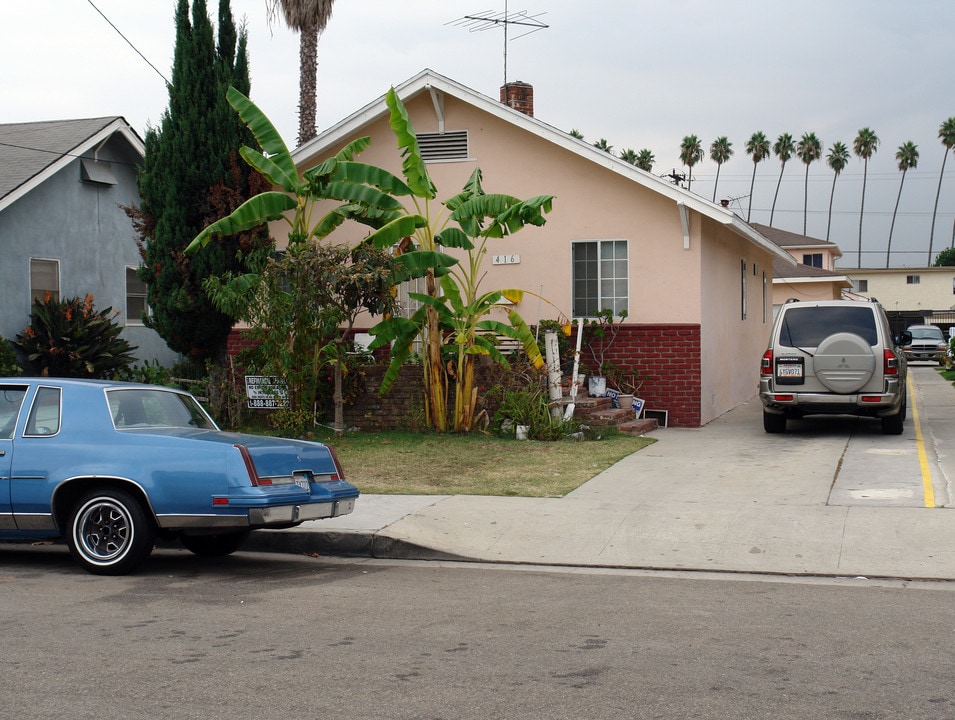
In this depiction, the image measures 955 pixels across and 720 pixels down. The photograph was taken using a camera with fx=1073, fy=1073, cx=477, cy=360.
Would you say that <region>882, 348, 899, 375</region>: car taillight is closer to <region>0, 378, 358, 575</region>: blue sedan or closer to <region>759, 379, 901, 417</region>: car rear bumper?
<region>759, 379, 901, 417</region>: car rear bumper

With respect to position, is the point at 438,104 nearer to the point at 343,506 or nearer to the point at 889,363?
the point at 889,363

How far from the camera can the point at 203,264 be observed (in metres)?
18.0

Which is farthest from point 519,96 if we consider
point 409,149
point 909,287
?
point 909,287

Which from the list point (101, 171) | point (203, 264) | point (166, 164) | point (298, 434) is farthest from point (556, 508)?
point (101, 171)

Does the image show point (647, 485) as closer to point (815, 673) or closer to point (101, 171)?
point (815, 673)

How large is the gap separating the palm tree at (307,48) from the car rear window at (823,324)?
13431 millimetres

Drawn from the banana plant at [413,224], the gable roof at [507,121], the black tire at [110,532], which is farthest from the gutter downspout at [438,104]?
the black tire at [110,532]

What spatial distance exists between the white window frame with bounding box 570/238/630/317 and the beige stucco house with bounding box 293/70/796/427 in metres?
0.02

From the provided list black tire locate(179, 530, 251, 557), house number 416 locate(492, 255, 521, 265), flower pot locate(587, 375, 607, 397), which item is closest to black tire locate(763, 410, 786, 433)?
flower pot locate(587, 375, 607, 397)

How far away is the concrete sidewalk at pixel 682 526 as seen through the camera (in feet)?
28.7

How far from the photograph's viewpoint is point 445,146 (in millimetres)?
19109

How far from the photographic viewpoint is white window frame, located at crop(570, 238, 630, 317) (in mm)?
18297

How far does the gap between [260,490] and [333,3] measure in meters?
19.8

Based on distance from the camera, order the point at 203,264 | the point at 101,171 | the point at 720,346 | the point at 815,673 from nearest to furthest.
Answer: the point at 815,673 < the point at 203,264 < the point at 720,346 < the point at 101,171
